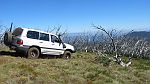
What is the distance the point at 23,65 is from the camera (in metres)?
15.1

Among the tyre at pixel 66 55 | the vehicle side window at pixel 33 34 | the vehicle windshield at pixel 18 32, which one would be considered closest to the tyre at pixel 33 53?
the vehicle side window at pixel 33 34

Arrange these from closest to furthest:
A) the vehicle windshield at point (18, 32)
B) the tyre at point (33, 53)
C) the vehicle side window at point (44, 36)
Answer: the vehicle windshield at point (18, 32), the tyre at point (33, 53), the vehicle side window at point (44, 36)

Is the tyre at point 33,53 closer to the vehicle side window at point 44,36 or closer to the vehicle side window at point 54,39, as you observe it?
the vehicle side window at point 44,36

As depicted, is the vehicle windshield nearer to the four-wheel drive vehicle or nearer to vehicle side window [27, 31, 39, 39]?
the four-wheel drive vehicle

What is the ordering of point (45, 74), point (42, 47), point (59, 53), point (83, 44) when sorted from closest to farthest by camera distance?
point (45, 74) → point (42, 47) → point (59, 53) → point (83, 44)

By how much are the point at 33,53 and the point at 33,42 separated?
0.83 m

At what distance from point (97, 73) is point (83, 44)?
9177cm

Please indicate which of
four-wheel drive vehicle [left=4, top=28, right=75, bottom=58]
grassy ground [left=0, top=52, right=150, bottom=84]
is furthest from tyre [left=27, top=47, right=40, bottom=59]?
grassy ground [left=0, top=52, right=150, bottom=84]

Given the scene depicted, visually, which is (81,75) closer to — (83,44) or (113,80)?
(113,80)

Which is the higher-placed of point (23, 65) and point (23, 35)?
point (23, 35)

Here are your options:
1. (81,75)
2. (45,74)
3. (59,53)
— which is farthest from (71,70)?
(59,53)

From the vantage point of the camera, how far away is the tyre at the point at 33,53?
1853cm

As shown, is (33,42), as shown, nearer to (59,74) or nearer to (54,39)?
(54,39)

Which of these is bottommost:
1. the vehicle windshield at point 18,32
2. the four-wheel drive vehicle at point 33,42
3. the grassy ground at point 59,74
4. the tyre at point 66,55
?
the grassy ground at point 59,74
